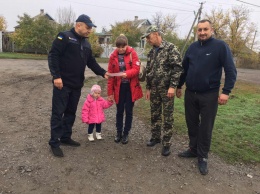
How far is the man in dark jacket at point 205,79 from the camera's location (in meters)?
3.80

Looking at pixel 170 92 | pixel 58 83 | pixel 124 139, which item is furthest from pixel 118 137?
pixel 58 83

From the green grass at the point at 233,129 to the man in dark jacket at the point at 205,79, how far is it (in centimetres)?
91

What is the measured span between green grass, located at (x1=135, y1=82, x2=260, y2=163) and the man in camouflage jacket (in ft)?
4.05

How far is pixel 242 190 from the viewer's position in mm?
3637

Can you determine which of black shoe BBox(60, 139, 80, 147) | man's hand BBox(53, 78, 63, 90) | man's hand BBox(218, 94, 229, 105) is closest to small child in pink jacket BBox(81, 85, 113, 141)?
black shoe BBox(60, 139, 80, 147)

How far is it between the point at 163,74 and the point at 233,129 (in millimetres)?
3053

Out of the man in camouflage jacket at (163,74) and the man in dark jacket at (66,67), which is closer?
the man in dark jacket at (66,67)

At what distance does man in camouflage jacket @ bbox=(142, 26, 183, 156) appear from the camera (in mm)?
4223

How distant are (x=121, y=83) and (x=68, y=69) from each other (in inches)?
39.5

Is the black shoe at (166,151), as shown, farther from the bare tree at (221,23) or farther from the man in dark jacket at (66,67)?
the bare tree at (221,23)

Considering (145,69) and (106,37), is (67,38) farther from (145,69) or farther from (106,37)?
(106,37)

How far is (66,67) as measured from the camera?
415 cm

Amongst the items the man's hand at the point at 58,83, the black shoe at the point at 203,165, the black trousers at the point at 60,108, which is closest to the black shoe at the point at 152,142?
the black shoe at the point at 203,165

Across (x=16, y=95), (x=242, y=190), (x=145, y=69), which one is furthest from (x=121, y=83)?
(x=16, y=95)
